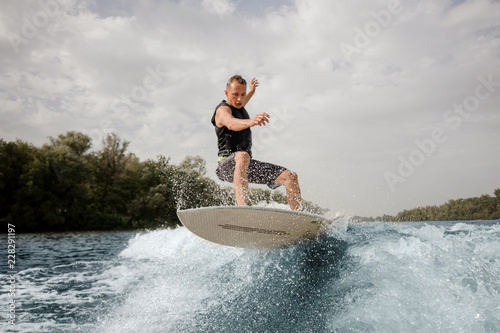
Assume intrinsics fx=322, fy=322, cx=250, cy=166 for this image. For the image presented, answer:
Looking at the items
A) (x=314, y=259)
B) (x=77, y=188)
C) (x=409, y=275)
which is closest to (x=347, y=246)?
(x=314, y=259)

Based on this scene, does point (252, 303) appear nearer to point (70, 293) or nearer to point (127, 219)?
point (70, 293)

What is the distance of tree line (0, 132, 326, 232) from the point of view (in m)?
33.6

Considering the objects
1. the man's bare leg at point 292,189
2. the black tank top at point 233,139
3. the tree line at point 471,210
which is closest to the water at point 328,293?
the man's bare leg at point 292,189

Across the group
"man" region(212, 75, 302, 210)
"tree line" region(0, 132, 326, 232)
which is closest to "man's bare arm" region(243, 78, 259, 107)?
"man" region(212, 75, 302, 210)

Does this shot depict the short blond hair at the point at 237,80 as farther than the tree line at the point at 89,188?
No

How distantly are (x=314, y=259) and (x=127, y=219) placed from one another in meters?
41.1

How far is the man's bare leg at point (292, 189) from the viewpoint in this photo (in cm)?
409

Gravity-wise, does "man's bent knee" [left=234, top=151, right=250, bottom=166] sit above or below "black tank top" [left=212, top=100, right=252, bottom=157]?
below

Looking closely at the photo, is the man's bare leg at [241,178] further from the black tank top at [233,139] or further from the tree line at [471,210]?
the tree line at [471,210]

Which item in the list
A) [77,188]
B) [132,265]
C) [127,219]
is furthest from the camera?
[127,219]

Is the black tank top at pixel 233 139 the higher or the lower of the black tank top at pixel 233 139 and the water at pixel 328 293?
the higher

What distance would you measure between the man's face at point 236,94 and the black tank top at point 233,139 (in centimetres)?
6

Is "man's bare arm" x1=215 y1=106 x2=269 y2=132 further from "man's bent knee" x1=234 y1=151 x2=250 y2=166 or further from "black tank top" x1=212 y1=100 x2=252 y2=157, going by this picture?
"man's bent knee" x1=234 y1=151 x2=250 y2=166

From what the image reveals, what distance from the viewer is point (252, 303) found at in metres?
3.25
